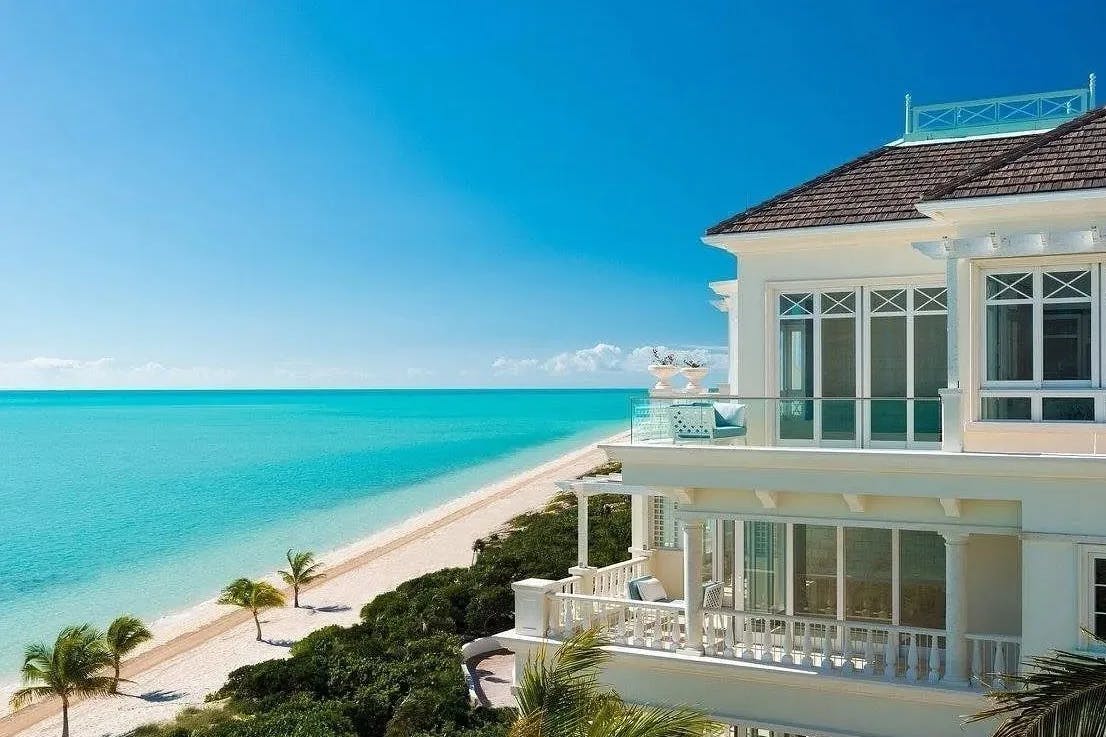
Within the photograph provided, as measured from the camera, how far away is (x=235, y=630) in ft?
97.8

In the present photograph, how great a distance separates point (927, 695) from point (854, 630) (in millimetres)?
1974

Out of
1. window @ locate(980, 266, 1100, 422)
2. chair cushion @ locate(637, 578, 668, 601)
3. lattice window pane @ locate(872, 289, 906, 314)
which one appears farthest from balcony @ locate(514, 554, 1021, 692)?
lattice window pane @ locate(872, 289, 906, 314)

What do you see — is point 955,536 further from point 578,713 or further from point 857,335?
point 578,713

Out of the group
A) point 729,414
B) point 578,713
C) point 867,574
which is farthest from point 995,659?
point 578,713

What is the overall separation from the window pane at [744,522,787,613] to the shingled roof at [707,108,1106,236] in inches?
179

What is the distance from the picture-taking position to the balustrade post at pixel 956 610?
1112 centimetres

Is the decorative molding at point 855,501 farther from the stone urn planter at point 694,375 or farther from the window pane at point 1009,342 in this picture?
the stone urn planter at point 694,375

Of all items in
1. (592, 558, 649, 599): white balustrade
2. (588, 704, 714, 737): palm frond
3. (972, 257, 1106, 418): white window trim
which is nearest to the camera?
(588, 704, 714, 737): palm frond

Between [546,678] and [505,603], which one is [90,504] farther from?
[546,678]

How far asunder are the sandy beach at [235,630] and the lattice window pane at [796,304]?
1659cm

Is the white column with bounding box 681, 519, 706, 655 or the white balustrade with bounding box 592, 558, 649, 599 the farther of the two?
the white balustrade with bounding box 592, 558, 649, 599

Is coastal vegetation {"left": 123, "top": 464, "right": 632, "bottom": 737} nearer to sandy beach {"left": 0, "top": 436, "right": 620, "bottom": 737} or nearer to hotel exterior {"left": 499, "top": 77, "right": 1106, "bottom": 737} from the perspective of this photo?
hotel exterior {"left": 499, "top": 77, "right": 1106, "bottom": 737}

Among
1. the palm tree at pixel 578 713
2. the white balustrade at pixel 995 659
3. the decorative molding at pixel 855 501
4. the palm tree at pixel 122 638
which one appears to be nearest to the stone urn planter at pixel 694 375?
the decorative molding at pixel 855 501

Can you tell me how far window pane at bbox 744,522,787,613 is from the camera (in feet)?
45.2
